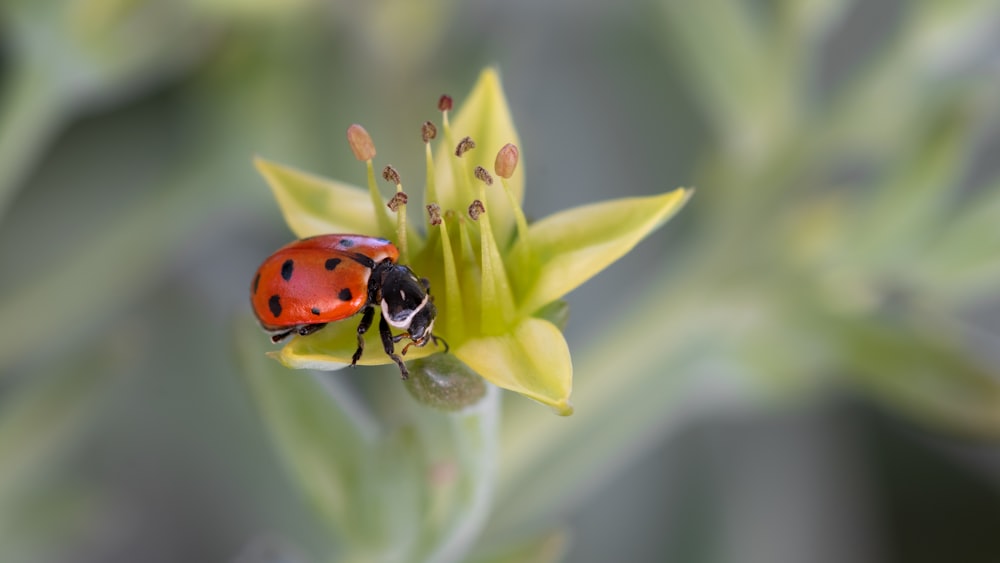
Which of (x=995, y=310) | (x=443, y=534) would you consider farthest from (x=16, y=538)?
(x=995, y=310)

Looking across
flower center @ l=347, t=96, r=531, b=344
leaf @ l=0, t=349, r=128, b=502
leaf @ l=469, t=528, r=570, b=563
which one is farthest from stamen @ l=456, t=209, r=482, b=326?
leaf @ l=0, t=349, r=128, b=502

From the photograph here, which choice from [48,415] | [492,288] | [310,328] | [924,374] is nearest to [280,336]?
[310,328]

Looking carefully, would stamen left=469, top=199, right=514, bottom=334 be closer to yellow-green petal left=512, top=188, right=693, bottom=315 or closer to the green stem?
yellow-green petal left=512, top=188, right=693, bottom=315

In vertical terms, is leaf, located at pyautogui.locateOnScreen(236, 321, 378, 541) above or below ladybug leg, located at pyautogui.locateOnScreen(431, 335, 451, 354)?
below

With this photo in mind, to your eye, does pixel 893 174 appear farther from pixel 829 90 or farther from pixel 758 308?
pixel 829 90

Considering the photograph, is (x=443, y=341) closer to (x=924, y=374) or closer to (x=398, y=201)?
(x=398, y=201)

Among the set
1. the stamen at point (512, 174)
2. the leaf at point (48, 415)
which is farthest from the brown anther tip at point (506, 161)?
the leaf at point (48, 415)

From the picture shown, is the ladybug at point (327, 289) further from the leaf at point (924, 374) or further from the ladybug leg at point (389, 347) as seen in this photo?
the leaf at point (924, 374)
